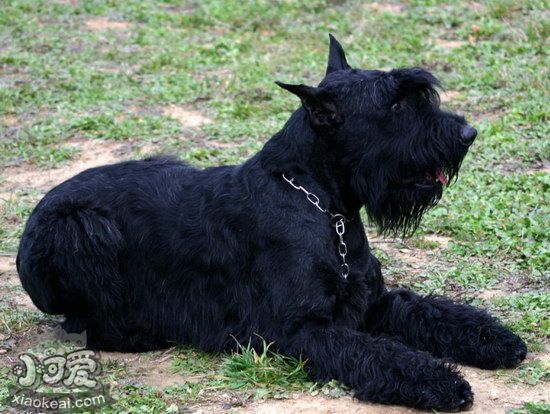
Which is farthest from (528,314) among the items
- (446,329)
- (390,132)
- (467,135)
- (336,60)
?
(336,60)

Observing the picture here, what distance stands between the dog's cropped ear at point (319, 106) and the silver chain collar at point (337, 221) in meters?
0.39

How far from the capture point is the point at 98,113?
11.1 metres

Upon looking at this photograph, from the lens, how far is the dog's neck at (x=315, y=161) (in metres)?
5.86

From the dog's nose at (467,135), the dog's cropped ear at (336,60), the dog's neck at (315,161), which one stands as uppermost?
the dog's cropped ear at (336,60)

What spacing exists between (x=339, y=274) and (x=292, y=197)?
525 millimetres

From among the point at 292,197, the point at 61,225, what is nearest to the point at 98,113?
the point at 61,225

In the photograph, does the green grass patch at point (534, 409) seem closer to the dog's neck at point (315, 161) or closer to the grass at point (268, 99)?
the grass at point (268, 99)

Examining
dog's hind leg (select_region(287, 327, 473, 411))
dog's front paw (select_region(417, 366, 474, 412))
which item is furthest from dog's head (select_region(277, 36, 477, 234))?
dog's front paw (select_region(417, 366, 474, 412))

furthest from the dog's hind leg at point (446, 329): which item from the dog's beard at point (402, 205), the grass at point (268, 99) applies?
the dog's beard at point (402, 205)

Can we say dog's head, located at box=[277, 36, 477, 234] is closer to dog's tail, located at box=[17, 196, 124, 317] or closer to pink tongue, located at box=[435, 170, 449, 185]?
pink tongue, located at box=[435, 170, 449, 185]

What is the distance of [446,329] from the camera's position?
5977 millimetres

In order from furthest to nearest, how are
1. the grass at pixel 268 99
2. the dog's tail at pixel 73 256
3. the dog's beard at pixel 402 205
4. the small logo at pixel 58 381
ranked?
the grass at pixel 268 99, the dog's tail at pixel 73 256, the dog's beard at pixel 402 205, the small logo at pixel 58 381

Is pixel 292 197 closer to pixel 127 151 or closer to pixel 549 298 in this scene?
pixel 549 298

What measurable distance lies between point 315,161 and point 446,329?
4.16ft
